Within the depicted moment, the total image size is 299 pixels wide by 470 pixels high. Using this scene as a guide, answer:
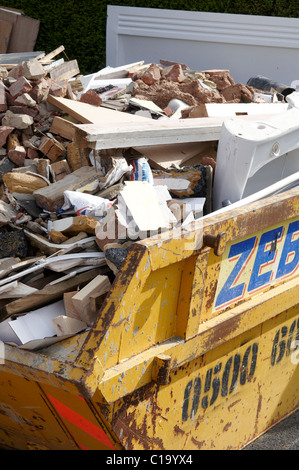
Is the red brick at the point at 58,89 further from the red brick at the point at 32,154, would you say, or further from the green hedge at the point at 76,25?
the green hedge at the point at 76,25

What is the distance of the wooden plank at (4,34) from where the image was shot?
797cm

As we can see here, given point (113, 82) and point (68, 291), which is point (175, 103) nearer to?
point (113, 82)

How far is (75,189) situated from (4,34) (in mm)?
5681

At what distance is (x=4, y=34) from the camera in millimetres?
8039

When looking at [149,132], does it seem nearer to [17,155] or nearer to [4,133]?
[17,155]

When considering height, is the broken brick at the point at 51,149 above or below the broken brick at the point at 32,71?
below

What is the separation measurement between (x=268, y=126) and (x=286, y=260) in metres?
0.72

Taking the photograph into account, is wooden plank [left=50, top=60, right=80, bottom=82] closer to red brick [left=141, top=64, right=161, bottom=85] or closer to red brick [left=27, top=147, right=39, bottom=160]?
red brick [left=141, top=64, right=161, bottom=85]

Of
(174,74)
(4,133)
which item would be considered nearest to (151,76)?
(174,74)

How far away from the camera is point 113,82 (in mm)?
4957

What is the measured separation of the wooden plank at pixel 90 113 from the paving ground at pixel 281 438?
1.99 m

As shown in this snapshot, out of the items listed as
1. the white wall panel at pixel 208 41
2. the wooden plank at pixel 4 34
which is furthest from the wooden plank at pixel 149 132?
the wooden plank at pixel 4 34

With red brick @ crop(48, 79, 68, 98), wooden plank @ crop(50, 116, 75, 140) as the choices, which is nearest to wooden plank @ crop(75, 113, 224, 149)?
wooden plank @ crop(50, 116, 75, 140)

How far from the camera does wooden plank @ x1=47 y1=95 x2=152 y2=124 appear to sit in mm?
3666
